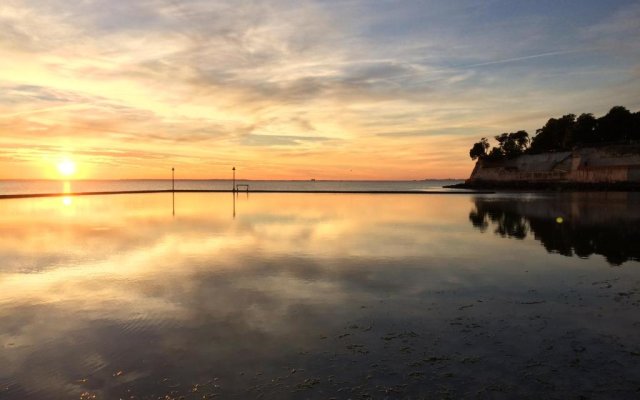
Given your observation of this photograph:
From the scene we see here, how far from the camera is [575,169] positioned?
9581cm

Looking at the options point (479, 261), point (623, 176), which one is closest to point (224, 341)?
point (479, 261)

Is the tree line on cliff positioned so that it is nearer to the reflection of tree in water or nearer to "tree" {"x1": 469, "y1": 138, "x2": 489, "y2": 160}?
"tree" {"x1": 469, "y1": 138, "x2": 489, "y2": 160}

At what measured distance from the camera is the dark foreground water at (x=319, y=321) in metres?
6.14

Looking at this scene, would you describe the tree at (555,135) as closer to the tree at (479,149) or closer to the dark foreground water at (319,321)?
the tree at (479,149)

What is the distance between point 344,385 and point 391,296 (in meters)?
4.82

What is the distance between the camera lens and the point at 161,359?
689cm

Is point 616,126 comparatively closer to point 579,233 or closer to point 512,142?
point 512,142

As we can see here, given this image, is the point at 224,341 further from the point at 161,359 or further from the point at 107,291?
the point at 107,291

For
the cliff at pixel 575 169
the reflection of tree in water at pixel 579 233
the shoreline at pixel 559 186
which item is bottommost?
the reflection of tree in water at pixel 579 233

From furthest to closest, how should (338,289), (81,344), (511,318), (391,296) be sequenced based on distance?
(338,289)
(391,296)
(511,318)
(81,344)

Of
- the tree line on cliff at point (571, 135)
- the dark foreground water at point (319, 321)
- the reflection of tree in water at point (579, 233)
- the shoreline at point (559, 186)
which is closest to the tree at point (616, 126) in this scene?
the tree line on cliff at point (571, 135)

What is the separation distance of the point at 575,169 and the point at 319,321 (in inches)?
4137

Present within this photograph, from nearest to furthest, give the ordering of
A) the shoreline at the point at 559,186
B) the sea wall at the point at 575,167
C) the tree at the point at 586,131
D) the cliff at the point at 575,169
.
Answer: the shoreline at the point at 559,186, the cliff at the point at 575,169, the sea wall at the point at 575,167, the tree at the point at 586,131

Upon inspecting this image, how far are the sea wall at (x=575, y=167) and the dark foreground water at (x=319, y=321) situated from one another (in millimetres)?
81834
